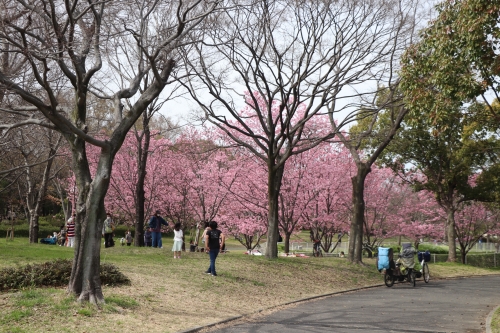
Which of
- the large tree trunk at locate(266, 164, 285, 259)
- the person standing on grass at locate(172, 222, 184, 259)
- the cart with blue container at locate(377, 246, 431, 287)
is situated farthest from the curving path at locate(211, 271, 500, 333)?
the person standing on grass at locate(172, 222, 184, 259)

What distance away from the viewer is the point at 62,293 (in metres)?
9.38

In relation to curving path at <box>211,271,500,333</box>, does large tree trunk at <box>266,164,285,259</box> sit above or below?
above

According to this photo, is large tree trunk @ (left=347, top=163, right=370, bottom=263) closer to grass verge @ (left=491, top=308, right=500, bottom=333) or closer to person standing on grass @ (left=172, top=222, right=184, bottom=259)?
person standing on grass @ (left=172, top=222, right=184, bottom=259)

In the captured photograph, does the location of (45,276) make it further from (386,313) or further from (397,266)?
(397,266)

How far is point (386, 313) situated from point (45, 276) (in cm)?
681

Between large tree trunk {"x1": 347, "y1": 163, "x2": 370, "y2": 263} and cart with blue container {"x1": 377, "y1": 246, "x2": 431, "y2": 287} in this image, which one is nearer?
cart with blue container {"x1": 377, "y1": 246, "x2": 431, "y2": 287}

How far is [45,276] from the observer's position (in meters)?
10.4

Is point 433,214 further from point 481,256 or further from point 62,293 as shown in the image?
point 62,293

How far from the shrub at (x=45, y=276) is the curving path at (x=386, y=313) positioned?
3.07 m

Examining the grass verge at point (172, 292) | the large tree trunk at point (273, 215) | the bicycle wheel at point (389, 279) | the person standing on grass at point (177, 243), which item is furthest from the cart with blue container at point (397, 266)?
the person standing on grass at point (177, 243)

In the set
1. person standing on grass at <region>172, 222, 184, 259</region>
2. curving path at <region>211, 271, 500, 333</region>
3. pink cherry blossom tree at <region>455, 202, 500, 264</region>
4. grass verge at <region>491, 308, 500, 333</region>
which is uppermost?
pink cherry blossom tree at <region>455, 202, 500, 264</region>

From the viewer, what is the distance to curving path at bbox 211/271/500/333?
9.18 m

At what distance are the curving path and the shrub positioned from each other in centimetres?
307

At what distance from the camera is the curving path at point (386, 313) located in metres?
9.18
